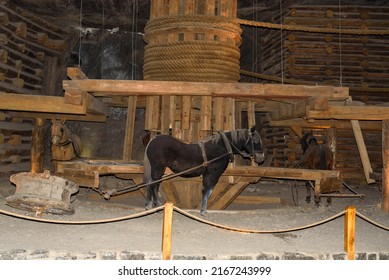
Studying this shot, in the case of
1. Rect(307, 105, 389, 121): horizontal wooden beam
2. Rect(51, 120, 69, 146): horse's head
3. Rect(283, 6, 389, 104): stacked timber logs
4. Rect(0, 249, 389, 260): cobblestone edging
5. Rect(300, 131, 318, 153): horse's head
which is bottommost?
Rect(0, 249, 389, 260): cobblestone edging

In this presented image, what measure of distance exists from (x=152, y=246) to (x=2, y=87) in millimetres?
8804

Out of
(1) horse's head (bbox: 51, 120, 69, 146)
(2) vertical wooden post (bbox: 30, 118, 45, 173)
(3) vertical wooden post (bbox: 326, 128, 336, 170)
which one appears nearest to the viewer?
(1) horse's head (bbox: 51, 120, 69, 146)

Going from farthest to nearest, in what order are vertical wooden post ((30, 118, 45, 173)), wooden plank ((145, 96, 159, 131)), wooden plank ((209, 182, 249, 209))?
vertical wooden post ((30, 118, 45, 173)) < wooden plank ((209, 182, 249, 209)) < wooden plank ((145, 96, 159, 131))

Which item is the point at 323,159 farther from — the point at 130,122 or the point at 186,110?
the point at 130,122

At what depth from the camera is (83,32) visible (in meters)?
16.9

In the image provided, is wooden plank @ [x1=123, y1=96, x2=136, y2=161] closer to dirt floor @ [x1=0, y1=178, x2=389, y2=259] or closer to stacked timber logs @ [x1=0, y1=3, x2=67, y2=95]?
dirt floor @ [x1=0, y1=178, x2=389, y2=259]

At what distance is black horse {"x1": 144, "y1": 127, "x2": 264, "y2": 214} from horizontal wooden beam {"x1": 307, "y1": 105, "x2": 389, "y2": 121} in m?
1.38

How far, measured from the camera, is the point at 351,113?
27.1 ft

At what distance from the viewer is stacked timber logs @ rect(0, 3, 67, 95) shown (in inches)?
468

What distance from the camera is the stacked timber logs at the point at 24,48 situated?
11875mm

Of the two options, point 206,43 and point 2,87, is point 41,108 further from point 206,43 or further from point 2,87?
point 2,87

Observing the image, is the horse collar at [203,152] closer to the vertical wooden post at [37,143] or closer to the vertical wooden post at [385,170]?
the vertical wooden post at [385,170]

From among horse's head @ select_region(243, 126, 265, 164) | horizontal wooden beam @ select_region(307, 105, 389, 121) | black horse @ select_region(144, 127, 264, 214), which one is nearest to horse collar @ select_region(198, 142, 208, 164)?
black horse @ select_region(144, 127, 264, 214)
